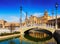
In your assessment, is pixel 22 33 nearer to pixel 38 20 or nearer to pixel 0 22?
pixel 0 22

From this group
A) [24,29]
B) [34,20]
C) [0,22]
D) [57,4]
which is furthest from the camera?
[34,20]

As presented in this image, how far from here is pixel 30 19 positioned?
77062mm

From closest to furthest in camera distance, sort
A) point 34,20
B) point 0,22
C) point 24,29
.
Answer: point 24,29 → point 0,22 → point 34,20

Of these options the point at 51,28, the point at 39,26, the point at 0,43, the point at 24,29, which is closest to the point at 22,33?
the point at 24,29

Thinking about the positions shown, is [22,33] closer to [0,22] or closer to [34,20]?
[0,22]

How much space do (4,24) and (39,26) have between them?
3064 centimetres

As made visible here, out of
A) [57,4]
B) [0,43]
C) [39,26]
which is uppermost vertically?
[57,4]

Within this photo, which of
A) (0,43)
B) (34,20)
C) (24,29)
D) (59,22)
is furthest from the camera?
(34,20)

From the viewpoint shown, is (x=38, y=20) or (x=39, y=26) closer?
(x=39, y=26)

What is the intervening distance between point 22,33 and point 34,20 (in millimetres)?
34947

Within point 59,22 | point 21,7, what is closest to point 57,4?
point 21,7

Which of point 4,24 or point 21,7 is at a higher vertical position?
point 21,7

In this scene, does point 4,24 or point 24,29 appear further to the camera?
point 4,24

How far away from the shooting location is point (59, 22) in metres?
51.5
